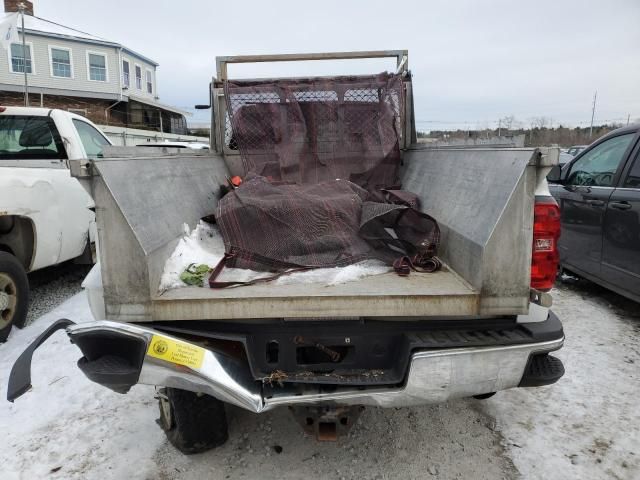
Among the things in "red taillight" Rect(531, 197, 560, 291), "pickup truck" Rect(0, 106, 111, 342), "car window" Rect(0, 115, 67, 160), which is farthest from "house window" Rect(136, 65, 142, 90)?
"red taillight" Rect(531, 197, 560, 291)

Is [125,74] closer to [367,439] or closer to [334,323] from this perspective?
[367,439]

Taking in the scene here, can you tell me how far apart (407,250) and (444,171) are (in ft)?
2.14

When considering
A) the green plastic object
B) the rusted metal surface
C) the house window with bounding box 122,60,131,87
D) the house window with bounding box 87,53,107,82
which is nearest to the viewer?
the rusted metal surface

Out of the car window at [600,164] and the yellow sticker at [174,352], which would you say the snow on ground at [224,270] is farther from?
the car window at [600,164]

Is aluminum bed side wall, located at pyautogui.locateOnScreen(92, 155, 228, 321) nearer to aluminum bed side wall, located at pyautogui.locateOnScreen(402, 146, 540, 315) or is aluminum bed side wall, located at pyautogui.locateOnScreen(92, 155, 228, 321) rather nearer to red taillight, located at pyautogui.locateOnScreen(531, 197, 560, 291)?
aluminum bed side wall, located at pyautogui.locateOnScreen(402, 146, 540, 315)

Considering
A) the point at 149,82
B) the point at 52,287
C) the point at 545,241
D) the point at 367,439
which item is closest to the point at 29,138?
the point at 52,287

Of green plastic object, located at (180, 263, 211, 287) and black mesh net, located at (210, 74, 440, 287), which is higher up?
black mesh net, located at (210, 74, 440, 287)

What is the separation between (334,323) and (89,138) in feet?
16.6

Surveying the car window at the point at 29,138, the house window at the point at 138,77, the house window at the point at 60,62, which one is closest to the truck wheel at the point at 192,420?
the car window at the point at 29,138

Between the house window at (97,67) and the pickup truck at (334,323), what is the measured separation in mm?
31609

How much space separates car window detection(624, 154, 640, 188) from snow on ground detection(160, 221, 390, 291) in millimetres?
3257

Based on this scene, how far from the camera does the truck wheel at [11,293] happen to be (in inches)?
165

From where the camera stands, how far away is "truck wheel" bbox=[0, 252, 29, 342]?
4199 millimetres

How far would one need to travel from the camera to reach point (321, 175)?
417cm
